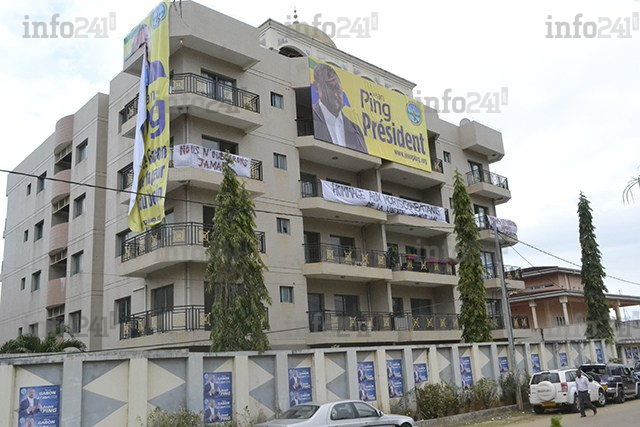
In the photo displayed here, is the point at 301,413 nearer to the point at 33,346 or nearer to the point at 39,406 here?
the point at 39,406

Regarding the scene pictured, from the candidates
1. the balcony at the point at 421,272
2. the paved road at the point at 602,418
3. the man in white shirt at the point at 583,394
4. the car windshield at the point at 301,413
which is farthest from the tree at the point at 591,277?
the car windshield at the point at 301,413

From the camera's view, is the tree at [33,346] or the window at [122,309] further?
the window at [122,309]

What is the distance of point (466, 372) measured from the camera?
2242 cm

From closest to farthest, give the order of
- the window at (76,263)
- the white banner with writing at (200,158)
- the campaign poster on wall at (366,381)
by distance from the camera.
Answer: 1. the campaign poster on wall at (366,381)
2. the white banner with writing at (200,158)
3. the window at (76,263)

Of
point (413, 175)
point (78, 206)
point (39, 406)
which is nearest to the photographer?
point (39, 406)

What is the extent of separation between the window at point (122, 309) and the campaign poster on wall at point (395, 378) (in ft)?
43.2

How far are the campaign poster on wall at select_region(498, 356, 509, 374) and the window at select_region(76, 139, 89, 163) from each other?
23166mm

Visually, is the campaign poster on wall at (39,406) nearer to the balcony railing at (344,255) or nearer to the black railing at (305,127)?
the balcony railing at (344,255)

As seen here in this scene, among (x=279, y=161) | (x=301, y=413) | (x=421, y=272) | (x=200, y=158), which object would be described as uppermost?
(x=279, y=161)

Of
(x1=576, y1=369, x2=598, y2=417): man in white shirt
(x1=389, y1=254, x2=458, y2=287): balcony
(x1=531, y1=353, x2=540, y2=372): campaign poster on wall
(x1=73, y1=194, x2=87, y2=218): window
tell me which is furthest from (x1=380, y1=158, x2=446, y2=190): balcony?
(x1=73, y1=194, x2=87, y2=218): window

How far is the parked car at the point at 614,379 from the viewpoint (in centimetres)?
2462

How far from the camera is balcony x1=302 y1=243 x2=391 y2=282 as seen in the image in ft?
91.7

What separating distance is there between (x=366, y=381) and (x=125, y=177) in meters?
16.2

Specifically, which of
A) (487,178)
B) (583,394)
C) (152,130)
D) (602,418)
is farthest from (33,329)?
Answer: (487,178)
